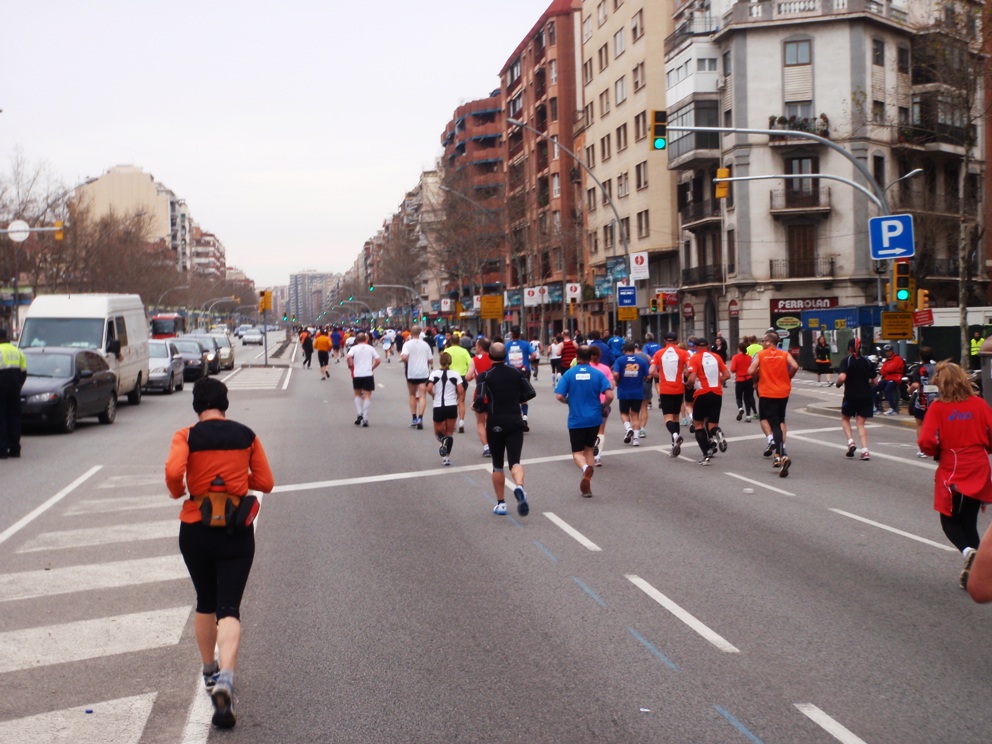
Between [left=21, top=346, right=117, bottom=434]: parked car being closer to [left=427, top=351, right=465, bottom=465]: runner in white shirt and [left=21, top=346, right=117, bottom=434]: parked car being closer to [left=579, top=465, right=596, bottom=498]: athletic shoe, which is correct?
[left=427, top=351, right=465, bottom=465]: runner in white shirt

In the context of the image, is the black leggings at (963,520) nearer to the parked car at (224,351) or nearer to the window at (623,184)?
the parked car at (224,351)

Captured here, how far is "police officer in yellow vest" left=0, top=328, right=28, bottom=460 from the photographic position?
1664 centimetres

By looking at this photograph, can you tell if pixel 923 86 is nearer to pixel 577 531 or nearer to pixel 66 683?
pixel 577 531

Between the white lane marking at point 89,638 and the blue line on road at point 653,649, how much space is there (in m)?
2.62

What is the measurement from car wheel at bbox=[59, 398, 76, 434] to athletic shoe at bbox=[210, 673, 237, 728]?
16.3 m

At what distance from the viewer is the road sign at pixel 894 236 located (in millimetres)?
21000

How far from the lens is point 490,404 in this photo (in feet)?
37.5

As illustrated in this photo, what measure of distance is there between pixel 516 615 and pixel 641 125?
183 feet

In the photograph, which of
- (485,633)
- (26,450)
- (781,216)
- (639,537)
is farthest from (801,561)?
(781,216)

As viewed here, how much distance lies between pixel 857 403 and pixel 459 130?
102 meters

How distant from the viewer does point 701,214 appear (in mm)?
54844

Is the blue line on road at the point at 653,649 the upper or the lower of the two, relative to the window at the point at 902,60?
lower

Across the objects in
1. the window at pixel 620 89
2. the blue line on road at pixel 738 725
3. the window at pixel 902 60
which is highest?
the window at pixel 620 89

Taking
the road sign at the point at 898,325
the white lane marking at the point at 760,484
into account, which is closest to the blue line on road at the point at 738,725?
the white lane marking at the point at 760,484
